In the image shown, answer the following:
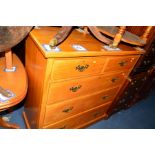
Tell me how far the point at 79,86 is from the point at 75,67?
0.82 feet

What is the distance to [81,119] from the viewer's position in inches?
72.1

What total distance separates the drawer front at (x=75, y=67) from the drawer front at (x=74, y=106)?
32cm

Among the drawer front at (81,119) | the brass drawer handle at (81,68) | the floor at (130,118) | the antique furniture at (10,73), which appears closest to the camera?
the antique furniture at (10,73)

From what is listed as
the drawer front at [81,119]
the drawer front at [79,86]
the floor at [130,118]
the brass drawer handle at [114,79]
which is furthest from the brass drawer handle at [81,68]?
the floor at [130,118]

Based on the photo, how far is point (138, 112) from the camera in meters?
2.73

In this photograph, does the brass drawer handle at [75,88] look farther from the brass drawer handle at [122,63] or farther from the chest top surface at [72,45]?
the brass drawer handle at [122,63]

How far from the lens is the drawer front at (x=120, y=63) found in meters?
1.36

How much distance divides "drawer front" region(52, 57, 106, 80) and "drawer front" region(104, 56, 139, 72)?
10 centimetres

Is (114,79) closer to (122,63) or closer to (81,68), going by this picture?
(122,63)

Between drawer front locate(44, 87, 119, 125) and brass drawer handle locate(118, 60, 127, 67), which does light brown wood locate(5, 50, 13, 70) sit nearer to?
drawer front locate(44, 87, 119, 125)

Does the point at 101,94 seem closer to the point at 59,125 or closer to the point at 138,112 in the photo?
the point at 59,125

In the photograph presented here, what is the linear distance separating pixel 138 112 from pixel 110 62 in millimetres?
1763
